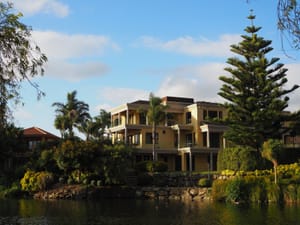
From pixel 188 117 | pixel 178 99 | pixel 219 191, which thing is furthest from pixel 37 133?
pixel 219 191

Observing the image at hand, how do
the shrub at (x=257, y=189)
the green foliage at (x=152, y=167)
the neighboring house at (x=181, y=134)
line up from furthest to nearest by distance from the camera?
the neighboring house at (x=181, y=134) < the green foliage at (x=152, y=167) < the shrub at (x=257, y=189)

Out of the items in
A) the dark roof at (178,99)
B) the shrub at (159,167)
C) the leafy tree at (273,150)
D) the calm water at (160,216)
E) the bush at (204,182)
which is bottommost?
the calm water at (160,216)

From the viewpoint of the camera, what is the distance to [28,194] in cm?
3312

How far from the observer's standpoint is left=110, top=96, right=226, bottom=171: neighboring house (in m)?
40.8

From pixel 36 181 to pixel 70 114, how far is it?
14.8 metres

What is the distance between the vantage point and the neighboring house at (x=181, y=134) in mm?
40781

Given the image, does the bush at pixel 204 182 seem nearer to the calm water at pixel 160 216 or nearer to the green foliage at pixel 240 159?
the green foliage at pixel 240 159

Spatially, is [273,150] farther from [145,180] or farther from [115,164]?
[115,164]

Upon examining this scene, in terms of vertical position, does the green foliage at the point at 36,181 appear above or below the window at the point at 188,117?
below

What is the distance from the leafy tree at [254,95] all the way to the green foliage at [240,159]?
2.70ft

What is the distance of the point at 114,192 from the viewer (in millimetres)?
32000

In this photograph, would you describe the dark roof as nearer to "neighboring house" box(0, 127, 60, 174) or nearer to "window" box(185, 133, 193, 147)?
"window" box(185, 133, 193, 147)

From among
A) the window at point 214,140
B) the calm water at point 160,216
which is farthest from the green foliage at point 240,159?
the calm water at point 160,216

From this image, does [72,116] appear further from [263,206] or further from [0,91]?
[0,91]
